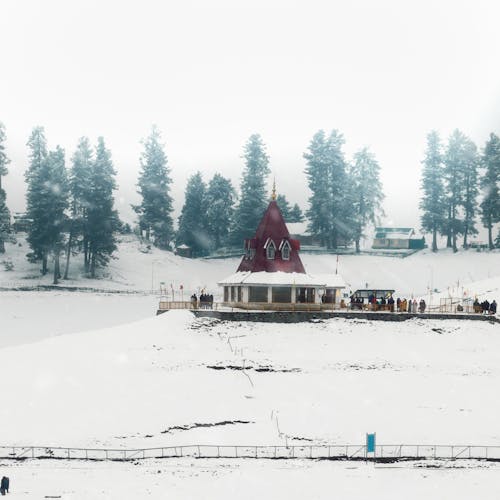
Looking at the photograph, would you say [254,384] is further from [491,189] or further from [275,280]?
[491,189]

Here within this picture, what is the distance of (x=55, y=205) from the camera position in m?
77.4

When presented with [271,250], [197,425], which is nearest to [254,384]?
[197,425]

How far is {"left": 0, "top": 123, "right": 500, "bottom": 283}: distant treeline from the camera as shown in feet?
258

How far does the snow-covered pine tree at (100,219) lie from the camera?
3108 inches

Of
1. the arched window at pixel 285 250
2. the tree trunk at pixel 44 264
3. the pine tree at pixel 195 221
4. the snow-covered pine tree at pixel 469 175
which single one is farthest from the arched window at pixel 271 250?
the pine tree at pixel 195 221

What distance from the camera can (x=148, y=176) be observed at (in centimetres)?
9688

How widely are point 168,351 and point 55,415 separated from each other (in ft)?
30.3

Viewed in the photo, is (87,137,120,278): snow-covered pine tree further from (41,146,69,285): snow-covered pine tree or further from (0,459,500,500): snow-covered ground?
(0,459,500,500): snow-covered ground

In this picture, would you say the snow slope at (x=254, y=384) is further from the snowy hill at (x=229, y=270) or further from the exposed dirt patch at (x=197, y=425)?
the snowy hill at (x=229, y=270)

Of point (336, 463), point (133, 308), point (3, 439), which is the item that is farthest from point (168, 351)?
point (133, 308)

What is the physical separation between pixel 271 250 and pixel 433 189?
138 ft

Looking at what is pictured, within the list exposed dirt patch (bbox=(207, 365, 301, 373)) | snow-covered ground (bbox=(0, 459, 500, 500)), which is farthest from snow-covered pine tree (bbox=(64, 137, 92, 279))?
snow-covered ground (bbox=(0, 459, 500, 500))

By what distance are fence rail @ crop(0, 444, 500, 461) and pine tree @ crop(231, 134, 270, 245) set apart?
207ft

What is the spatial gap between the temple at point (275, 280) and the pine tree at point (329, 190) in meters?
37.4
